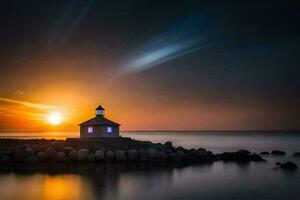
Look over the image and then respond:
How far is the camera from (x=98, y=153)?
40.3m

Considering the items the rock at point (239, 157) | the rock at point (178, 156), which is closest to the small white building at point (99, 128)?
the rock at point (178, 156)

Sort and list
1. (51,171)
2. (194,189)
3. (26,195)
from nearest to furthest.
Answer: (26,195) → (194,189) → (51,171)

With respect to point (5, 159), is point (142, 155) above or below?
above

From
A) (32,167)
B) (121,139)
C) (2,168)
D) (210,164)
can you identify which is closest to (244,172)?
(210,164)

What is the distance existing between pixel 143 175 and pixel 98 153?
25.1 ft

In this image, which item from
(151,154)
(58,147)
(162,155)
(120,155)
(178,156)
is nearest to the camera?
(120,155)

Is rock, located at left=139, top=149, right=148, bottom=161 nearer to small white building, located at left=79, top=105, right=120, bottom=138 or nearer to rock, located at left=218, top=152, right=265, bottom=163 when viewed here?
small white building, located at left=79, top=105, right=120, bottom=138

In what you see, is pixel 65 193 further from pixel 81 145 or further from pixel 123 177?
pixel 81 145

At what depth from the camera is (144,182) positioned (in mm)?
31359

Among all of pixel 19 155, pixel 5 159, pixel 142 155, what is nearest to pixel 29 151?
pixel 19 155

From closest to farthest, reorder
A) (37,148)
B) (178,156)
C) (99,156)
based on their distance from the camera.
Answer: (99,156), (37,148), (178,156)

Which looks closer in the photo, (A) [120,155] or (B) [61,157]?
(B) [61,157]

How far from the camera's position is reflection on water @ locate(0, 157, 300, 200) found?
88.5ft

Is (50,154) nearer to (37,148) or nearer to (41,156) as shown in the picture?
(41,156)
